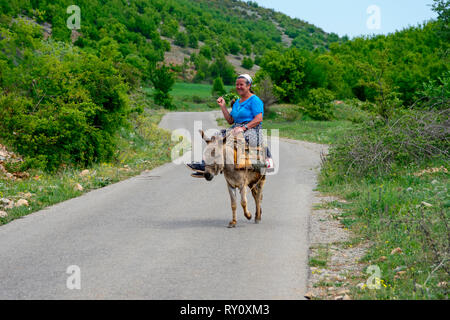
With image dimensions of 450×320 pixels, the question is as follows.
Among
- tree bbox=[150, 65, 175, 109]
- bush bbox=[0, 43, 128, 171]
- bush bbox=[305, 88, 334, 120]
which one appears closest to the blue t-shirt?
bush bbox=[0, 43, 128, 171]

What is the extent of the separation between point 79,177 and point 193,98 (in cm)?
8414

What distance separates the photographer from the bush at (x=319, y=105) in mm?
49531

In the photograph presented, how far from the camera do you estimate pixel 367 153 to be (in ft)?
44.4

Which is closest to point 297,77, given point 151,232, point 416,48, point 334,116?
point 334,116

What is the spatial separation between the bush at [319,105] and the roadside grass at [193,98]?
19.5 meters

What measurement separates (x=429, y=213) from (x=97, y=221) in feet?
19.8

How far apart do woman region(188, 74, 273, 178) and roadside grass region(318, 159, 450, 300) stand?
2307mm

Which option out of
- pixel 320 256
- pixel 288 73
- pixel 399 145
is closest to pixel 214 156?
pixel 320 256

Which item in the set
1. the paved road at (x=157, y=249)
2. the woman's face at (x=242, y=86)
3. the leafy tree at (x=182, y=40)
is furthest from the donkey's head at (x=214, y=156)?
the leafy tree at (x=182, y=40)

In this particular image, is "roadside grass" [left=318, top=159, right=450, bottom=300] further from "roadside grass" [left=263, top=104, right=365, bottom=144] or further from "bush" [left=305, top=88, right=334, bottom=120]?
"bush" [left=305, top=88, right=334, bottom=120]

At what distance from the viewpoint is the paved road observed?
19.9 feet

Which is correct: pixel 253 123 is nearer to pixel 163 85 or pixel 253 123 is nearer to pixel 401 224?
pixel 401 224
